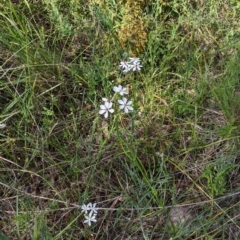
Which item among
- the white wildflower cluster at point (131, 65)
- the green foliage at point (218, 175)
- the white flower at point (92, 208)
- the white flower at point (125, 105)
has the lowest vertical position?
the white flower at point (92, 208)

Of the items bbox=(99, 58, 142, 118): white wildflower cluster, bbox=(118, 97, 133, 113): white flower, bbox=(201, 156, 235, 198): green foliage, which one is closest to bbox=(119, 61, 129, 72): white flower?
bbox=(99, 58, 142, 118): white wildflower cluster

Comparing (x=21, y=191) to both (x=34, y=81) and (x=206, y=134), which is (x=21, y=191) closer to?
(x=34, y=81)

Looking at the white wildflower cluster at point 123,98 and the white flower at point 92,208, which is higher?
the white wildflower cluster at point 123,98

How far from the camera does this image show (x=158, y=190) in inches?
81.0

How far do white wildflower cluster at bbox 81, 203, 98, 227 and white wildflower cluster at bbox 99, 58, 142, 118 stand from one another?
36 centimetres

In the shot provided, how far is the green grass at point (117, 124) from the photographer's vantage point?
2027 mm

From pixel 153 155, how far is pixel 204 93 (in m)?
0.37

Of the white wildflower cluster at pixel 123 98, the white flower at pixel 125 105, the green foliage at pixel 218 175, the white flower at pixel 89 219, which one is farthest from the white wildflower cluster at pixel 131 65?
the white flower at pixel 89 219

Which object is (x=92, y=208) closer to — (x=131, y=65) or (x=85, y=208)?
(x=85, y=208)

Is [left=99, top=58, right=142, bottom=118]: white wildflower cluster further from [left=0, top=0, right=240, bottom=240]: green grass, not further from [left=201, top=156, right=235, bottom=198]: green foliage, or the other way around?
[left=201, top=156, right=235, bottom=198]: green foliage

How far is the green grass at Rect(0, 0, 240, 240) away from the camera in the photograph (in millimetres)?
2027

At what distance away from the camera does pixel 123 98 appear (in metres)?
2.05

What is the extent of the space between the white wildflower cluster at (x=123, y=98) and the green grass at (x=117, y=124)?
0.19ft

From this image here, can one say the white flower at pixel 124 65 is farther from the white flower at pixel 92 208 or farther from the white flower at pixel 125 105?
the white flower at pixel 92 208
